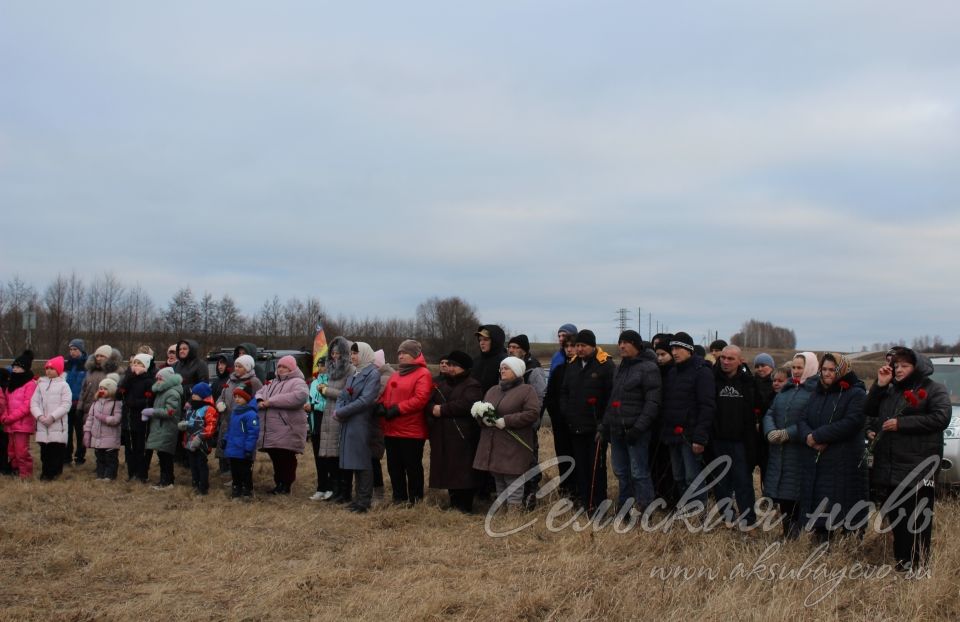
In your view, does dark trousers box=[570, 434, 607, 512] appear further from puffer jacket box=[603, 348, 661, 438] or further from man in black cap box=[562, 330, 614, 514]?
puffer jacket box=[603, 348, 661, 438]

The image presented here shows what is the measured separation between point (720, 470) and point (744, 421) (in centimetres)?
56

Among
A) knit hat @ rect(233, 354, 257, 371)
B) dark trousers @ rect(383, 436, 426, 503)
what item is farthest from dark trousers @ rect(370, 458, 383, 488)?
knit hat @ rect(233, 354, 257, 371)

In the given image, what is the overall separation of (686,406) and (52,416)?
836 cm

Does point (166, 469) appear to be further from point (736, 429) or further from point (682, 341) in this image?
point (736, 429)

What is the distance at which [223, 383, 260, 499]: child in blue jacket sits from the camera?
966 centimetres

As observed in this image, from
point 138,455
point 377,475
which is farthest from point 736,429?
point 138,455

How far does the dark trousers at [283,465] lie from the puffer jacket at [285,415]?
0.29 meters

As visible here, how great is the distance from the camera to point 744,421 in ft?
25.2

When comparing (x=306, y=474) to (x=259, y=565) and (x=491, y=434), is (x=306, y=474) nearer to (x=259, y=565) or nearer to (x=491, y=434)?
(x=491, y=434)

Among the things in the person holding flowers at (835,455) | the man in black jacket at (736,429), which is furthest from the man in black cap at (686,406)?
the person holding flowers at (835,455)

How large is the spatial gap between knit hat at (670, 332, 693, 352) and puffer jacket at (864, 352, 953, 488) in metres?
1.99

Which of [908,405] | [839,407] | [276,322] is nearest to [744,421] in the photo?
[839,407]

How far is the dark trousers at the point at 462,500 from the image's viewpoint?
904cm

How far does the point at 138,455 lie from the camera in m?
11.0
